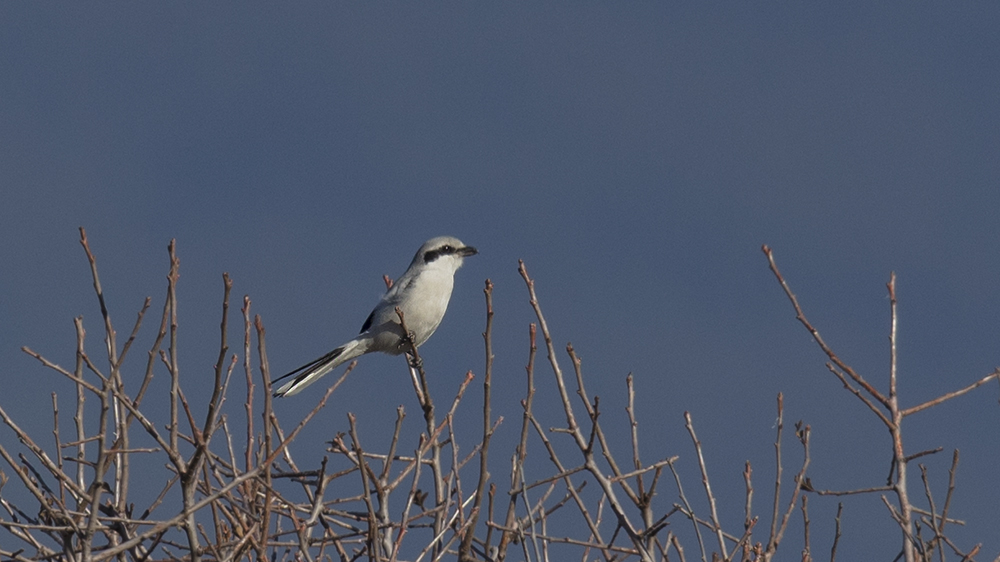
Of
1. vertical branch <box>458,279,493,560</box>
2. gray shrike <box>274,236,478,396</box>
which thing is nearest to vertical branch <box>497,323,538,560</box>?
vertical branch <box>458,279,493,560</box>

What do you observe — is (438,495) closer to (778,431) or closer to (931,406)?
(778,431)

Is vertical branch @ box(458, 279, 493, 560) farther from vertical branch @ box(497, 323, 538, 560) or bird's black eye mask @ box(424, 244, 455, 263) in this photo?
bird's black eye mask @ box(424, 244, 455, 263)

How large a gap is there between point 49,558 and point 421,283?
3892 mm

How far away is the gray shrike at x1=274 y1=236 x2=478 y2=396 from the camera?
702 cm

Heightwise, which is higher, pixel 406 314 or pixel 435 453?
pixel 406 314

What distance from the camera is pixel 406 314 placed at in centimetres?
702

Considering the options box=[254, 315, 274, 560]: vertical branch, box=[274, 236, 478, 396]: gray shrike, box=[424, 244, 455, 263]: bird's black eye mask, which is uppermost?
box=[424, 244, 455, 263]: bird's black eye mask

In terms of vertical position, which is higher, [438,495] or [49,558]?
[438,495]

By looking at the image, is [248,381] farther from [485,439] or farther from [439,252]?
[439,252]

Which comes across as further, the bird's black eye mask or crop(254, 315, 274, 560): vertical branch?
the bird's black eye mask

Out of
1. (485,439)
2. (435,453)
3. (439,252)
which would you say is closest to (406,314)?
(439,252)

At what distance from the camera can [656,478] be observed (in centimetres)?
382

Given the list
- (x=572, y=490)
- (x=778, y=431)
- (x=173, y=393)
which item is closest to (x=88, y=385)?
(x=173, y=393)

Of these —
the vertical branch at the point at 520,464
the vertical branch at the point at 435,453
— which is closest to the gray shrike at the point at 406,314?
the vertical branch at the point at 435,453
